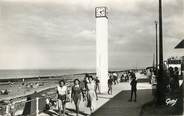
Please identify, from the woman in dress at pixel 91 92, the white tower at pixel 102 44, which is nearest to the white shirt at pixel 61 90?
the woman in dress at pixel 91 92

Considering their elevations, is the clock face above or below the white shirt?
above

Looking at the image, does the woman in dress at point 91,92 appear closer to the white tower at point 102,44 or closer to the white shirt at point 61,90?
the white shirt at point 61,90

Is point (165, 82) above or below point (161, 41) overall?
below

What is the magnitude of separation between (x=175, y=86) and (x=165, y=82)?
0.43 metres

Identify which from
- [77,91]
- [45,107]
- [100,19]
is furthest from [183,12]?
[100,19]

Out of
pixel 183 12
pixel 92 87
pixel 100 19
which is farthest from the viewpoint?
pixel 100 19

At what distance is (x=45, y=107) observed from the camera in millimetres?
15562

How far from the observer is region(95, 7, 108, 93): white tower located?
69.8 ft

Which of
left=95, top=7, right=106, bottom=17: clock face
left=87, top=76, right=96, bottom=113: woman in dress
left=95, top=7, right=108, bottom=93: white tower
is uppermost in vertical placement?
left=95, top=7, right=106, bottom=17: clock face

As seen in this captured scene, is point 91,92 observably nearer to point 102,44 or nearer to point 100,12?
point 102,44

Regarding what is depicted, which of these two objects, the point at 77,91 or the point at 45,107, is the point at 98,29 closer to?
the point at 45,107

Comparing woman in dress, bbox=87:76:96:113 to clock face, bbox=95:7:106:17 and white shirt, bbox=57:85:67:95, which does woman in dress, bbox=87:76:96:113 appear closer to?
white shirt, bbox=57:85:67:95

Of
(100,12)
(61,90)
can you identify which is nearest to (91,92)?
(61,90)

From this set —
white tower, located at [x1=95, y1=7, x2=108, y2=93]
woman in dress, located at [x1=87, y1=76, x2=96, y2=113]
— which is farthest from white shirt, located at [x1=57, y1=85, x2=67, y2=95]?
white tower, located at [x1=95, y1=7, x2=108, y2=93]
